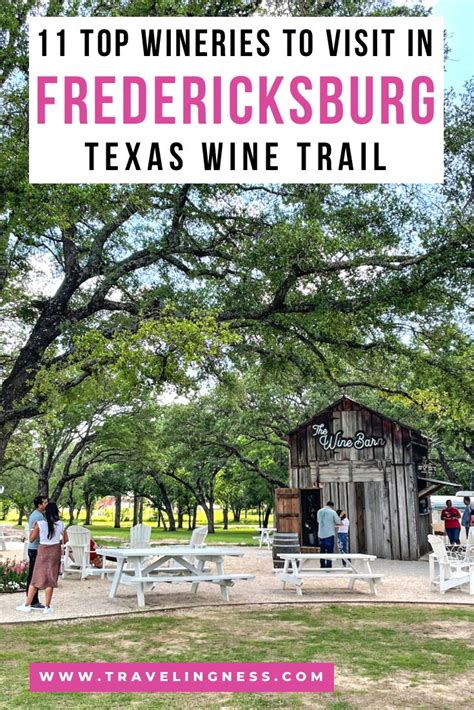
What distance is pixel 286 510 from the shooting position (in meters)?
17.5

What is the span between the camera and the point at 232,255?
12.0 meters

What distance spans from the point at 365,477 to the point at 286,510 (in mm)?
3372

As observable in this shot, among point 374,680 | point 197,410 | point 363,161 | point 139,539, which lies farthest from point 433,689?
point 197,410

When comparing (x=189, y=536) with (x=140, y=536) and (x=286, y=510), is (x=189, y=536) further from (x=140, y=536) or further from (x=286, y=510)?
(x=140, y=536)

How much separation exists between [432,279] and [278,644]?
583 cm

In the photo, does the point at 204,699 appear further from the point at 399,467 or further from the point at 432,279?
the point at 399,467

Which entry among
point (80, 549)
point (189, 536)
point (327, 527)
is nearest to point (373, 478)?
point (327, 527)

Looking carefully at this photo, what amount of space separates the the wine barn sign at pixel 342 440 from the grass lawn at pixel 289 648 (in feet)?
31.0

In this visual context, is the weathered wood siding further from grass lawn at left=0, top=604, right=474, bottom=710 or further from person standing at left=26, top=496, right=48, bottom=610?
person standing at left=26, top=496, right=48, bottom=610

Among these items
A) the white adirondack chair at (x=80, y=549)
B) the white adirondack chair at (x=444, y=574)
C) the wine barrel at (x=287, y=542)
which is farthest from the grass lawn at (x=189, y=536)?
the white adirondack chair at (x=444, y=574)

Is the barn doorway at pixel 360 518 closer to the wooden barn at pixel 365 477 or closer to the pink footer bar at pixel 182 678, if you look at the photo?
the wooden barn at pixel 365 477

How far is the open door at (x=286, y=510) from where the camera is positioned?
57.1 ft

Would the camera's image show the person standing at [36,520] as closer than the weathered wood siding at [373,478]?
Yes

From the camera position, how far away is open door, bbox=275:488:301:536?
17.4 m
